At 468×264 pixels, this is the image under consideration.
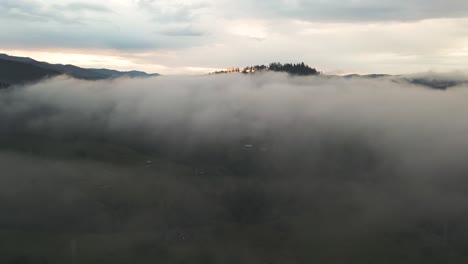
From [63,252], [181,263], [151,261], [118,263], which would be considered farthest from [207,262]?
[63,252]

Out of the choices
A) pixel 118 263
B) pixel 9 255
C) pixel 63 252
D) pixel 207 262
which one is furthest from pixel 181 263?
pixel 9 255

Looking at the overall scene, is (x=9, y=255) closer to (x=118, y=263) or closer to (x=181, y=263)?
(x=118, y=263)

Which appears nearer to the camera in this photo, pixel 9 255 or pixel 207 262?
pixel 9 255

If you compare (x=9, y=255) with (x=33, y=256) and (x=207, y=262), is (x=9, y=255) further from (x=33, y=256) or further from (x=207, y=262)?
(x=207, y=262)

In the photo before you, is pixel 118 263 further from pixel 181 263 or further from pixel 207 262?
pixel 207 262

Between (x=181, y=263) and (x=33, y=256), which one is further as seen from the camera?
(x=181, y=263)

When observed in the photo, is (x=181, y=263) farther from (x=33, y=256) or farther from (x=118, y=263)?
(x=33, y=256)

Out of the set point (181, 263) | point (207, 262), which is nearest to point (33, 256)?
point (181, 263)
